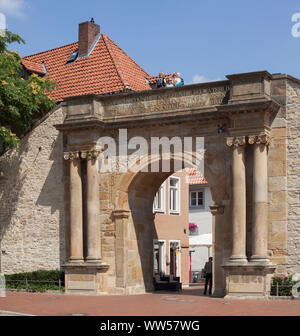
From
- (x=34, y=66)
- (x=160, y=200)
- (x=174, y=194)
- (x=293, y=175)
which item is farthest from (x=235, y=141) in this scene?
(x=174, y=194)

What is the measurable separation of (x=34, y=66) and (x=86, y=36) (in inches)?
121

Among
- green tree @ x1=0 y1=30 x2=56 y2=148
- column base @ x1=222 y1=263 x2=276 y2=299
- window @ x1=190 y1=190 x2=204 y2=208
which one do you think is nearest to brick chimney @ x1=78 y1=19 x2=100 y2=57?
green tree @ x1=0 y1=30 x2=56 y2=148

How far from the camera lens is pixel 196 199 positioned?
4347cm

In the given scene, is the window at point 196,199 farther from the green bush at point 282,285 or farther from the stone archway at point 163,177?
the green bush at point 282,285

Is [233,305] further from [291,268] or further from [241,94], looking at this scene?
[241,94]

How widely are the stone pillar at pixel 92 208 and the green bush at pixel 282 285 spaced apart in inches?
233

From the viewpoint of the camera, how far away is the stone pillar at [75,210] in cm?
2167

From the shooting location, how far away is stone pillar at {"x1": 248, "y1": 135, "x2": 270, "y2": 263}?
61.7 feet

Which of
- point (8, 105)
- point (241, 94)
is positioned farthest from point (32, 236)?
point (241, 94)

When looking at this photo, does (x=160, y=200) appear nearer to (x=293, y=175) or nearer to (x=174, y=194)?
(x=174, y=194)

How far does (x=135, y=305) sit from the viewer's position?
1698 centimetres

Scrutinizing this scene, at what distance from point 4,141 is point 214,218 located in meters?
8.96

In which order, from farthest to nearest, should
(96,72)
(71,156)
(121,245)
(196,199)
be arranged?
(196,199) < (96,72) < (71,156) < (121,245)

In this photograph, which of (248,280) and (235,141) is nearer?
(248,280)
